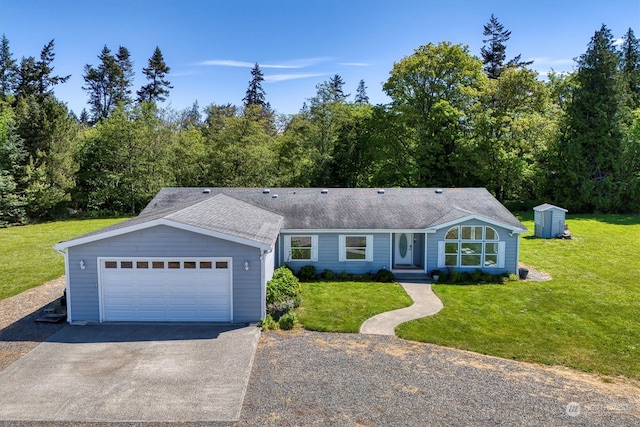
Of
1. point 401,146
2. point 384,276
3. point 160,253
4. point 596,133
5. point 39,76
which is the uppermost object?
point 39,76

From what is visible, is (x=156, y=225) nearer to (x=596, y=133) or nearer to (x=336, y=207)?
(x=336, y=207)

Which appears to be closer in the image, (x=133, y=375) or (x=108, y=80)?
(x=133, y=375)

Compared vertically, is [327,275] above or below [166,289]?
below

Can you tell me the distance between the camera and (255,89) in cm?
6106

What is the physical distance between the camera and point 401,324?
503 inches

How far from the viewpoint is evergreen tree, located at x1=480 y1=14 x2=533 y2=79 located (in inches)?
1916

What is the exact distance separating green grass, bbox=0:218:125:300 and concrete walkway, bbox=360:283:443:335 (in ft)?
42.4

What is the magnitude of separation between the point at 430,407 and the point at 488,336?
4.59 metres

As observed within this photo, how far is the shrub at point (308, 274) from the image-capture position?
17.9m

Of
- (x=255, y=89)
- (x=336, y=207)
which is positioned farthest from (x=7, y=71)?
(x=336, y=207)

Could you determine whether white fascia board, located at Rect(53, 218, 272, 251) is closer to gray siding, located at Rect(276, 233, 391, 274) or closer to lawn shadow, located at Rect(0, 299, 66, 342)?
lawn shadow, located at Rect(0, 299, 66, 342)

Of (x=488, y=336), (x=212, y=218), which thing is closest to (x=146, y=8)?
(x=212, y=218)

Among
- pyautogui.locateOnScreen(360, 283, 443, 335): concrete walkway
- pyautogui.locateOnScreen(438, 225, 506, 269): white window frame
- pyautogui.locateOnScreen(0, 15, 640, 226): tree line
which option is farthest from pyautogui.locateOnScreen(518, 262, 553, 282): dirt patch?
pyautogui.locateOnScreen(0, 15, 640, 226): tree line

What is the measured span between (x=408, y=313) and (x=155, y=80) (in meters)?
49.6
